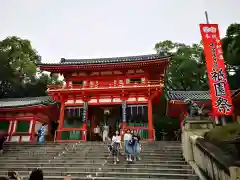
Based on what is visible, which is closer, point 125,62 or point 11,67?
point 125,62

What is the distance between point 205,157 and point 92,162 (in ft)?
19.0

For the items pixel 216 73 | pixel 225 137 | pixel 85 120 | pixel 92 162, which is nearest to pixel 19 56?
pixel 85 120

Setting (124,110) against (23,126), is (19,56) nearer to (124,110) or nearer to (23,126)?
(23,126)

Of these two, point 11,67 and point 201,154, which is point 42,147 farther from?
point 11,67

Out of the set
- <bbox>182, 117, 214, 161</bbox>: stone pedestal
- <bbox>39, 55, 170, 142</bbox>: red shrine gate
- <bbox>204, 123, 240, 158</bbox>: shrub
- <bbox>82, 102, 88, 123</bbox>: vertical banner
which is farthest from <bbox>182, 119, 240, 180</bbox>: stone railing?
<bbox>82, 102, 88, 123</bbox>: vertical banner

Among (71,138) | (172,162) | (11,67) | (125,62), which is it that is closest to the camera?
(172,162)

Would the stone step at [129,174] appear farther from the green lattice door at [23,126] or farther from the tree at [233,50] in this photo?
the tree at [233,50]

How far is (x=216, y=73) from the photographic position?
9953 millimetres

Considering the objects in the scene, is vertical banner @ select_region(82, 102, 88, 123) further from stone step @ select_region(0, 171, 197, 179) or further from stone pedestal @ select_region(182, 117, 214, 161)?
stone pedestal @ select_region(182, 117, 214, 161)

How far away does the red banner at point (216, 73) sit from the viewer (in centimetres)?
935

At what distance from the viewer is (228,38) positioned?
1056 inches

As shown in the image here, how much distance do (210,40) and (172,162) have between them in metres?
6.28

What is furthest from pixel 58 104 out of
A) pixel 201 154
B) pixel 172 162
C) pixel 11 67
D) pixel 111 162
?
pixel 11 67

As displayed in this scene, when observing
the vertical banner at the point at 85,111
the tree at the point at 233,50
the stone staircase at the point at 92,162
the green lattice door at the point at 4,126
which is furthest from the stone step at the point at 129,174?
the tree at the point at 233,50
